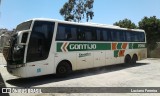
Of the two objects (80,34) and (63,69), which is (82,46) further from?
(63,69)

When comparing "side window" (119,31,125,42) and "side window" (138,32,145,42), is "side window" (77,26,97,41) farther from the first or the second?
"side window" (138,32,145,42)

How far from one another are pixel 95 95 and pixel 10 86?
4.24 metres

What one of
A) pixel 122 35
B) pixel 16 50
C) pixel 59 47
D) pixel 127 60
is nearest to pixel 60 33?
pixel 59 47

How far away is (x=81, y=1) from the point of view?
47.2 meters

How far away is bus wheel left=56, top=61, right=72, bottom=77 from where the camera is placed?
13764 millimetres

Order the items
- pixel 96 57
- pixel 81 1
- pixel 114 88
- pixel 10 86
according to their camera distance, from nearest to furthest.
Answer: pixel 114 88
pixel 10 86
pixel 96 57
pixel 81 1

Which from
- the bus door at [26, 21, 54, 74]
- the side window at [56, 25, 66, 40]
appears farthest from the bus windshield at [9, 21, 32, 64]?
the side window at [56, 25, 66, 40]

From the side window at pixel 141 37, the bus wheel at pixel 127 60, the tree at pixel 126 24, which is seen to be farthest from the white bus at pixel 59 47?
the tree at pixel 126 24

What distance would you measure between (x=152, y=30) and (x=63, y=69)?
732 inches

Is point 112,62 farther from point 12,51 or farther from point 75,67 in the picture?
point 12,51

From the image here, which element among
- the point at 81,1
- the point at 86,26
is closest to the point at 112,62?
the point at 86,26

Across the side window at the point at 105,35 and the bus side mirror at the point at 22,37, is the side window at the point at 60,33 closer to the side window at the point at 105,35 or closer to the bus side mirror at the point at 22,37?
the bus side mirror at the point at 22,37

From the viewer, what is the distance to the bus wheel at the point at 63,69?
13764mm

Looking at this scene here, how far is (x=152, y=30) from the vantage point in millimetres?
29781
